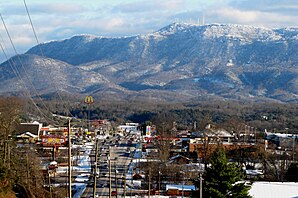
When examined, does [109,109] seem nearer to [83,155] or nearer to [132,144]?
[132,144]

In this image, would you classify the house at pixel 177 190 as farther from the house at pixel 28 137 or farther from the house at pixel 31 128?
the house at pixel 31 128

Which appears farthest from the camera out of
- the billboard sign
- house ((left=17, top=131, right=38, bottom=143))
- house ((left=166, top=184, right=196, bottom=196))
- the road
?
house ((left=17, top=131, right=38, bottom=143))

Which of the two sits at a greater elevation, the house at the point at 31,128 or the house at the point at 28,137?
the house at the point at 31,128

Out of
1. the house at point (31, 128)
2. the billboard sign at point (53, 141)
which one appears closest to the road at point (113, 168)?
the billboard sign at point (53, 141)

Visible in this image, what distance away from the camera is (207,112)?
9094 centimetres

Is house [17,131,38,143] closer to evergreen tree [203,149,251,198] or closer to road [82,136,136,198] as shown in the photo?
road [82,136,136,198]

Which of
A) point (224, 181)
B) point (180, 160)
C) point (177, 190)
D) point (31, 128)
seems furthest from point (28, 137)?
point (224, 181)

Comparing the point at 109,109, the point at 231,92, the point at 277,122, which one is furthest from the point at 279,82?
the point at 277,122

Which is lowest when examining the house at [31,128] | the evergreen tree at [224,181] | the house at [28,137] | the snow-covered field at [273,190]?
the house at [28,137]

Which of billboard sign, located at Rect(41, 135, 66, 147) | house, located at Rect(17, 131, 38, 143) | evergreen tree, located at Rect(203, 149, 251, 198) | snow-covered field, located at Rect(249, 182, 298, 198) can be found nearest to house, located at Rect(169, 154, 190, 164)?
billboard sign, located at Rect(41, 135, 66, 147)

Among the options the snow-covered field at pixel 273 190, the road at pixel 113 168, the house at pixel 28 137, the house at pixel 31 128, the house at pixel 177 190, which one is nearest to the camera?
the snow-covered field at pixel 273 190

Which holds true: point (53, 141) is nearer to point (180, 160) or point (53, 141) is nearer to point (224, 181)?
point (180, 160)

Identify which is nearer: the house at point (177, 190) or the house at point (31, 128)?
the house at point (177, 190)

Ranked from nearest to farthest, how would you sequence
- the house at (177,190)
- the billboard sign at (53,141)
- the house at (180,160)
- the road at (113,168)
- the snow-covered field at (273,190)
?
the snow-covered field at (273,190) → the house at (177,190) → the road at (113,168) → the house at (180,160) → the billboard sign at (53,141)
